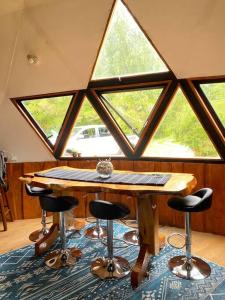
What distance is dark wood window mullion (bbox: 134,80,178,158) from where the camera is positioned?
12.6 feet

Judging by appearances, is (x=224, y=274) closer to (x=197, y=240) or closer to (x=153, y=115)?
(x=197, y=240)

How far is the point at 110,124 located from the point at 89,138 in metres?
0.58

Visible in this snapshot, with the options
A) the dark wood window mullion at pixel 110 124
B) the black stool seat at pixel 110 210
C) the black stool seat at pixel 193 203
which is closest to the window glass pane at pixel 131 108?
the dark wood window mullion at pixel 110 124

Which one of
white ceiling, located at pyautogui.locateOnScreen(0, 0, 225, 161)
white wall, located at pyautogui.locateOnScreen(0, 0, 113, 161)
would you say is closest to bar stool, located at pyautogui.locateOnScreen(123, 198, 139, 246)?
white wall, located at pyautogui.locateOnScreen(0, 0, 113, 161)

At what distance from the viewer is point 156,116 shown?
4.10 m

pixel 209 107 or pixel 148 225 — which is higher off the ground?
pixel 209 107

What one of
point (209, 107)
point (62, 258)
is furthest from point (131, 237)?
point (209, 107)

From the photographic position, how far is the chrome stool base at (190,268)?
2723 millimetres

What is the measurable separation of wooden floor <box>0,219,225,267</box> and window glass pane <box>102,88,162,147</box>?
1.66 metres

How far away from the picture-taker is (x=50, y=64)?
3996 millimetres

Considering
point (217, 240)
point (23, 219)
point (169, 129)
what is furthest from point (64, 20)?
point (217, 240)

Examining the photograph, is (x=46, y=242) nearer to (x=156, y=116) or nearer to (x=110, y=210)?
(x=110, y=210)

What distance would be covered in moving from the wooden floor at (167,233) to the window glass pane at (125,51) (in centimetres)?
244

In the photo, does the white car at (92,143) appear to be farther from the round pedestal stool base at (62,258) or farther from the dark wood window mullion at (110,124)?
the round pedestal stool base at (62,258)
